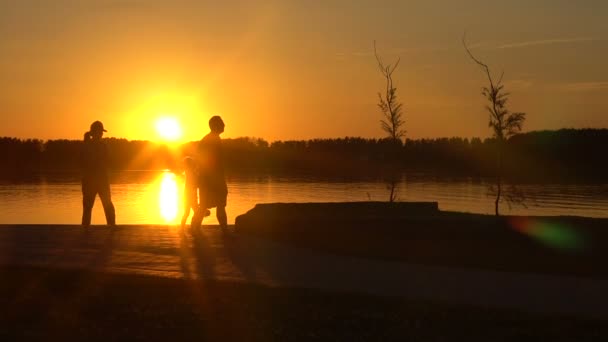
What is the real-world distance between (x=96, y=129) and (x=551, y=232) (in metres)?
7.90

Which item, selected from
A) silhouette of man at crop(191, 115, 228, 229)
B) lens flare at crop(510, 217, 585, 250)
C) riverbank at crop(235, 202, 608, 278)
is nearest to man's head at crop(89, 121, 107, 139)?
silhouette of man at crop(191, 115, 228, 229)

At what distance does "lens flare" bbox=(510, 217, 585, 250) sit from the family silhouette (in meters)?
4.88

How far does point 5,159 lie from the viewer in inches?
5571

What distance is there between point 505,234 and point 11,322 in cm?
765

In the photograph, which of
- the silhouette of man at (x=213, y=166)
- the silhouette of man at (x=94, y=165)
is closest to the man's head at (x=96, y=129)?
the silhouette of man at (x=94, y=165)

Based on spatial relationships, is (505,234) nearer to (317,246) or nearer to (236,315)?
(317,246)

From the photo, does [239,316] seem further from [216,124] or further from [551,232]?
[551,232]

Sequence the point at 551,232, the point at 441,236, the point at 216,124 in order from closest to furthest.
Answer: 1. the point at 441,236
2. the point at 216,124
3. the point at 551,232

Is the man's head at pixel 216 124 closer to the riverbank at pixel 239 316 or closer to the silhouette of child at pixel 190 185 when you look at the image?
the silhouette of child at pixel 190 185

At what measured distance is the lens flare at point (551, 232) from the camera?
11.6m

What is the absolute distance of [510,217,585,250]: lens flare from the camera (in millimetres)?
11648

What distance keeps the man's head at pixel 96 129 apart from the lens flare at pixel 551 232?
729cm

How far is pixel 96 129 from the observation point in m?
14.1

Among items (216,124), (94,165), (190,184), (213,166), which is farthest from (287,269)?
(94,165)
